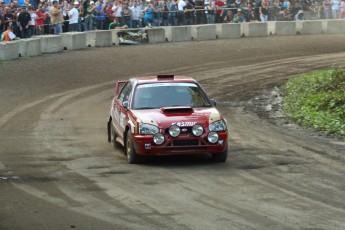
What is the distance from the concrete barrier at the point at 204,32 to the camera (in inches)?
1741

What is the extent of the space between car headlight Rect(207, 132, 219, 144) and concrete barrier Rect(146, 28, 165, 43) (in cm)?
2741

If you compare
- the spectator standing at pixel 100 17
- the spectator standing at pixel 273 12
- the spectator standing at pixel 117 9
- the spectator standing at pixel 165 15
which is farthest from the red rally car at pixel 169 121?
the spectator standing at pixel 273 12

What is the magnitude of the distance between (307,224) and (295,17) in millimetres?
39308

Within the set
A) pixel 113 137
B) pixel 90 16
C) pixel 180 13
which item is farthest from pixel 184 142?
pixel 180 13

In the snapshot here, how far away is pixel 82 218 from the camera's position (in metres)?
11.3

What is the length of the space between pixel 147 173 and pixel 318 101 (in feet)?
31.2

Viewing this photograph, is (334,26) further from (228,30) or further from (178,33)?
(178,33)

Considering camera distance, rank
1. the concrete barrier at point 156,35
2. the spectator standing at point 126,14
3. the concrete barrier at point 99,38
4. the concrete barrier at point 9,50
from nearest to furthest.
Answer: the concrete barrier at point 9,50 → the concrete barrier at point 99,38 → the concrete barrier at point 156,35 → the spectator standing at point 126,14

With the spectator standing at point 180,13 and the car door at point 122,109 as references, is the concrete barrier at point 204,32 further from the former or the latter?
the car door at point 122,109

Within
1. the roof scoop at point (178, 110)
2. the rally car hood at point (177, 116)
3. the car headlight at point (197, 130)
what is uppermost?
the roof scoop at point (178, 110)

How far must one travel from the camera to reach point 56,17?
130ft

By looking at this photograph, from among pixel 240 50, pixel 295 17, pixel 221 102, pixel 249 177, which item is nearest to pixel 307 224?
pixel 249 177

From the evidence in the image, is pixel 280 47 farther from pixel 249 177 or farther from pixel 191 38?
pixel 249 177

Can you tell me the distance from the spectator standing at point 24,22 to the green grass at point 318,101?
13.0 meters
